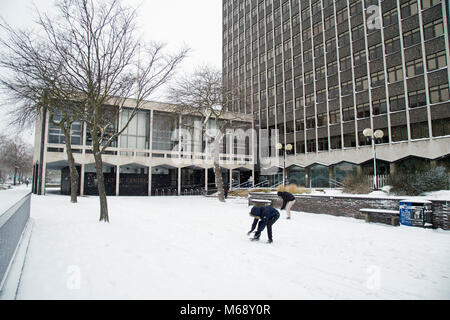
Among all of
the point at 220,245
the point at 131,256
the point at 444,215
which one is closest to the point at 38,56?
the point at 131,256

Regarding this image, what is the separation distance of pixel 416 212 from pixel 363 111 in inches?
920

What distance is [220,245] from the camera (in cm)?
695

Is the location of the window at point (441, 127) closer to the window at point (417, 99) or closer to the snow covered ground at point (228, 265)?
the window at point (417, 99)

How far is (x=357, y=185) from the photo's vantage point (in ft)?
48.9

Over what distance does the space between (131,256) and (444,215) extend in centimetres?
1041

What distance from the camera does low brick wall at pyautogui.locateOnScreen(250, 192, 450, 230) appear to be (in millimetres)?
9844

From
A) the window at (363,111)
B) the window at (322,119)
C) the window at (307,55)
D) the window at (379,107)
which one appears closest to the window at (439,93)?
the window at (379,107)

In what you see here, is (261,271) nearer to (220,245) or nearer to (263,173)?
(220,245)

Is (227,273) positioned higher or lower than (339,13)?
lower

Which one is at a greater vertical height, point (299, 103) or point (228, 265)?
point (299, 103)

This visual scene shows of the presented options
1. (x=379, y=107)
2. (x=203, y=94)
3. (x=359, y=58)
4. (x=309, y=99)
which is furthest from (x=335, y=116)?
(x=203, y=94)

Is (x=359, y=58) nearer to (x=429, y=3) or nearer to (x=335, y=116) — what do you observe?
(x=335, y=116)

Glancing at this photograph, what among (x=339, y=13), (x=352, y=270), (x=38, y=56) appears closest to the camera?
(x=352, y=270)

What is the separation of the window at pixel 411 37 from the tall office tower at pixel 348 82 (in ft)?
0.28
